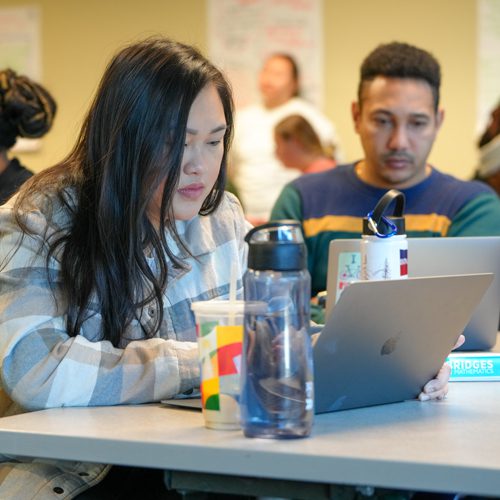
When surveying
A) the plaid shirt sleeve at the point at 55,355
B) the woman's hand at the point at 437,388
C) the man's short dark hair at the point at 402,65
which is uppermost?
the man's short dark hair at the point at 402,65

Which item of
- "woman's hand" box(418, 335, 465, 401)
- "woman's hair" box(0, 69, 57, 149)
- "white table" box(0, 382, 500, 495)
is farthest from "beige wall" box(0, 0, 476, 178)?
"white table" box(0, 382, 500, 495)

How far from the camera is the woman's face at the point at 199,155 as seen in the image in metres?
1.56

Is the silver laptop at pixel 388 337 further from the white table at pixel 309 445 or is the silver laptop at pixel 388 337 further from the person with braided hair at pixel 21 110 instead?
the person with braided hair at pixel 21 110

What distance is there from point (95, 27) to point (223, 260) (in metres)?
4.56

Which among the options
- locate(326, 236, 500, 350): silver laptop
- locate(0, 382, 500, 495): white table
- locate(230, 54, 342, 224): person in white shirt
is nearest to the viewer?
locate(0, 382, 500, 495): white table

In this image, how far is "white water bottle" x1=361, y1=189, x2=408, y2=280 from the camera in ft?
4.81

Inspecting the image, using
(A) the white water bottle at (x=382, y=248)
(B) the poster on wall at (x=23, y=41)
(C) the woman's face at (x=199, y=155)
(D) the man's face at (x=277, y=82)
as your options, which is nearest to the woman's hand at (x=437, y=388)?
(A) the white water bottle at (x=382, y=248)

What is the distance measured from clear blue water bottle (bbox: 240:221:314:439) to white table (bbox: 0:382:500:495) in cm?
3

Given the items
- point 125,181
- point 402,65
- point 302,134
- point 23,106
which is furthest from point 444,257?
point 302,134

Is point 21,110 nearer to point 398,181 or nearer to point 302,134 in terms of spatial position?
point 398,181

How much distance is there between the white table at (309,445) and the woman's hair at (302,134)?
3812 millimetres

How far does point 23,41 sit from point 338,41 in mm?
2079

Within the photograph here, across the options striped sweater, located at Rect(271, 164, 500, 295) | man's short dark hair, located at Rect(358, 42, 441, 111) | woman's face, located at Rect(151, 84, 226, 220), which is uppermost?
man's short dark hair, located at Rect(358, 42, 441, 111)

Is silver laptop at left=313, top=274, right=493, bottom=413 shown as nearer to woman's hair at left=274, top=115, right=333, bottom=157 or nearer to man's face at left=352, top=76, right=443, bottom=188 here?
man's face at left=352, top=76, right=443, bottom=188
